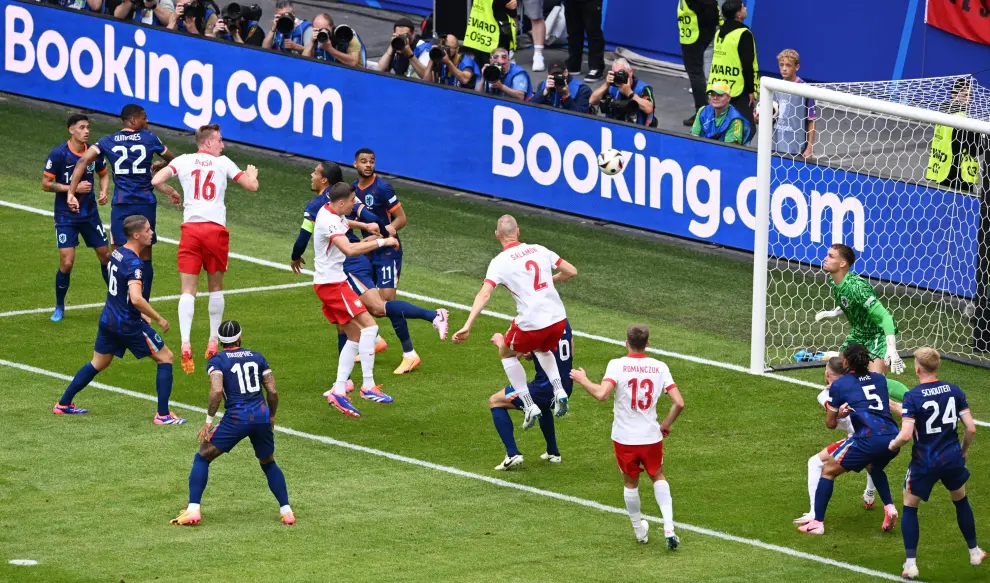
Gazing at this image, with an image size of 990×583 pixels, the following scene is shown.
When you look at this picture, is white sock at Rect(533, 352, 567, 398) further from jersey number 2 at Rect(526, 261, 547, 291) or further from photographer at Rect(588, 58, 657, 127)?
photographer at Rect(588, 58, 657, 127)

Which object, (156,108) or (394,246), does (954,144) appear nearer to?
(394,246)

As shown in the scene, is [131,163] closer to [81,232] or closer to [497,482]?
[81,232]

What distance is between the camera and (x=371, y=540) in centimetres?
1249

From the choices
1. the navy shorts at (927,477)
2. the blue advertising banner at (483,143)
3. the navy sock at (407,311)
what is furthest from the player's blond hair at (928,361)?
the blue advertising banner at (483,143)

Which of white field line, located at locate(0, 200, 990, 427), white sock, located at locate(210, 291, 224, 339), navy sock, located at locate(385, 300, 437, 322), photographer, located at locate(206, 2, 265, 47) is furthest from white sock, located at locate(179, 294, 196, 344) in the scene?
photographer, located at locate(206, 2, 265, 47)

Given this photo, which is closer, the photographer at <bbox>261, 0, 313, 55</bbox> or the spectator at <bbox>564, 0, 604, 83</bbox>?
the photographer at <bbox>261, 0, 313, 55</bbox>

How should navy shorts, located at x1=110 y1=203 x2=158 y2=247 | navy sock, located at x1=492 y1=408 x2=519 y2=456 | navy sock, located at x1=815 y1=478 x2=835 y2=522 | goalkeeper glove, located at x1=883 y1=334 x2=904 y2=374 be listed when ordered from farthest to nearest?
navy shorts, located at x1=110 y1=203 x2=158 y2=247, goalkeeper glove, located at x1=883 y1=334 x2=904 y2=374, navy sock, located at x1=492 y1=408 x2=519 y2=456, navy sock, located at x1=815 y1=478 x2=835 y2=522

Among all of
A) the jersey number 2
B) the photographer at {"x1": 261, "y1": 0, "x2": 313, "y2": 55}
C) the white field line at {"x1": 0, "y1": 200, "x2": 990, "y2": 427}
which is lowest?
the white field line at {"x1": 0, "y1": 200, "x2": 990, "y2": 427}

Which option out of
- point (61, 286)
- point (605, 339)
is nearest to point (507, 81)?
point (605, 339)

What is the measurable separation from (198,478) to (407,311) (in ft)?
14.3

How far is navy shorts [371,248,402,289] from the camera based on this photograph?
55.3 feet

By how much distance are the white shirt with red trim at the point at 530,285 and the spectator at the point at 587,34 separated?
13.9 metres

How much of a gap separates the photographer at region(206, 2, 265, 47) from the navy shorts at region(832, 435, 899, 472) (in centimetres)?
1500

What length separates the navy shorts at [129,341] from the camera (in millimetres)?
14766
